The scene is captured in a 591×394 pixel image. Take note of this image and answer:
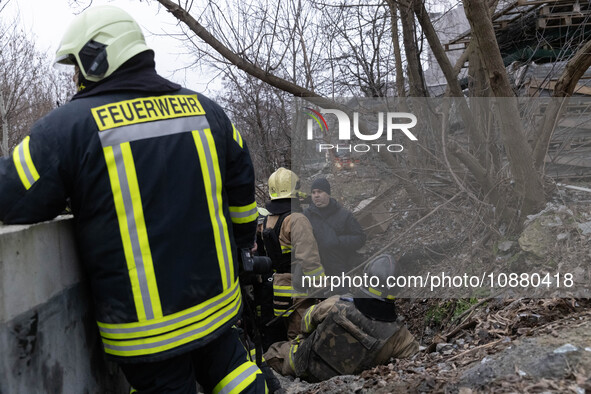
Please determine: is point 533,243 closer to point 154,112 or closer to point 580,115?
point 580,115

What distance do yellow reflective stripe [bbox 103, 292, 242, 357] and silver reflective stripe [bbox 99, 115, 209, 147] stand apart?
692mm

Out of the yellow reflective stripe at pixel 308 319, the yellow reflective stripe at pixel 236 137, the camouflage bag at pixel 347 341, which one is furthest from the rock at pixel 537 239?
the yellow reflective stripe at pixel 236 137

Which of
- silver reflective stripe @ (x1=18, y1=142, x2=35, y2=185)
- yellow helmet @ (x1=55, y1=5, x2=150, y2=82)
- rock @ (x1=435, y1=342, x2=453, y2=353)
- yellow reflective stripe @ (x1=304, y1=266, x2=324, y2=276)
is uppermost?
yellow helmet @ (x1=55, y1=5, x2=150, y2=82)

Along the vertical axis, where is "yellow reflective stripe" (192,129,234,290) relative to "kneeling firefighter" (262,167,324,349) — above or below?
above

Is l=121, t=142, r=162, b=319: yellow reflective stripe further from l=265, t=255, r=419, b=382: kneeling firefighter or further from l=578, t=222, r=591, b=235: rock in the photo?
l=578, t=222, r=591, b=235: rock

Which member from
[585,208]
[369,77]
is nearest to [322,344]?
[585,208]

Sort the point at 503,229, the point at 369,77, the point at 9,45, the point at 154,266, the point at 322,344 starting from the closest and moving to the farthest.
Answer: the point at 154,266 → the point at 322,344 → the point at 503,229 → the point at 369,77 → the point at 9,45

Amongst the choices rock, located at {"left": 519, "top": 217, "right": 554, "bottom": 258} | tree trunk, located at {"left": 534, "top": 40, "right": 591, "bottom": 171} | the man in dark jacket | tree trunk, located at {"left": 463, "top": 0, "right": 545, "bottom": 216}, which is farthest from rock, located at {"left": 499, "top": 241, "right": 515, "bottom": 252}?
the man in dark jacket

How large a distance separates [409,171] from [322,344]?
2919mm

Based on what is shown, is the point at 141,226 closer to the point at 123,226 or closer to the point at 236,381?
the point at 123,226

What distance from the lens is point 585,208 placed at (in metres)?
4.53

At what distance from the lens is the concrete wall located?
1.57 metres

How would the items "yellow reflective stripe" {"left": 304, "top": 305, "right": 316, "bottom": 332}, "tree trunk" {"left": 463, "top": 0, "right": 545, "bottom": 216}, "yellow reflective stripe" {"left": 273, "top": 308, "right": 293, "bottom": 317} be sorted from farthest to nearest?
"yellow reflective stripe" {"left": 273, "top": 308, "right": 293, "bottom": 317}, "tree trunk" {"left": 463, "top": 0, "right": 545, "bottom": 216}, "yellow reflective stripe" {"left": 304, "top": 305, "right": 316, "bottom": 332}

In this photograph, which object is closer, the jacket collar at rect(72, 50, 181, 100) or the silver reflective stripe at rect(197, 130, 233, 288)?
the jacket collar at rect(72, 50, 181, 100)
